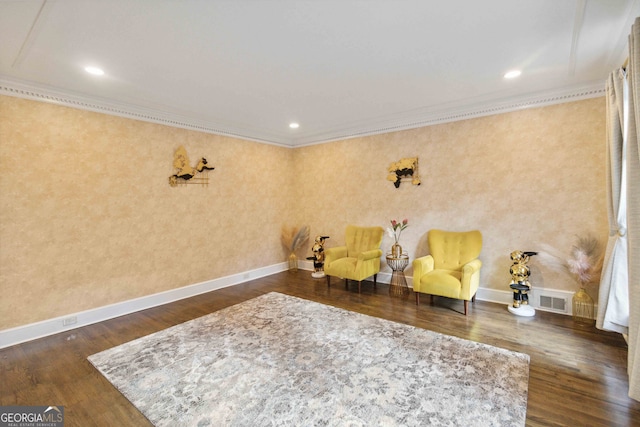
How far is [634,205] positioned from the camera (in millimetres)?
1883

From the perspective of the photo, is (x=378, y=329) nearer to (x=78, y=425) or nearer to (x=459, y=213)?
(x=459, y=213)

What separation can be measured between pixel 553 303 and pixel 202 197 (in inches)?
207

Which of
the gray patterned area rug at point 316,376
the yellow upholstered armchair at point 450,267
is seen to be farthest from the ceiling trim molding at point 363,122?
the gray patterned area rug at point 316,376

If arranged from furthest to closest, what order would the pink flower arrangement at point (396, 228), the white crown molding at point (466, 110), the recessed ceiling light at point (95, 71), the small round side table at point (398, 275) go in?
the pink flower arrangement at point (396, 228)
the small round side table at point (398, 275)
the white crown molding at point (466, 110)
the recessed ceiling light at point (95, 71)

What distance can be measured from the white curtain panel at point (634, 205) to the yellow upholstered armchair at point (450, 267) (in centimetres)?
153

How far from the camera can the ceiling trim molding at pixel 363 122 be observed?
314 centimetres

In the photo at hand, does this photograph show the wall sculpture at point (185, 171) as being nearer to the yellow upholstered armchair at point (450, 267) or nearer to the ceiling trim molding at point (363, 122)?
the ceiling trim molding at point (363, 122)

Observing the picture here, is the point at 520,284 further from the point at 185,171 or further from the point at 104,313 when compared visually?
the point at 104,313

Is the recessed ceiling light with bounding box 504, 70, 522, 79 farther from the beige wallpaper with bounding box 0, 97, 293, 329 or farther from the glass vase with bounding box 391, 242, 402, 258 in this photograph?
the beige wallpaper with bounding box 0, 97, 293, 329

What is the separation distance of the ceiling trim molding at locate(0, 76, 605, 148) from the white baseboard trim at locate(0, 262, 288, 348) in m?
2.52

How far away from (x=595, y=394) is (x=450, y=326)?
1.26 m

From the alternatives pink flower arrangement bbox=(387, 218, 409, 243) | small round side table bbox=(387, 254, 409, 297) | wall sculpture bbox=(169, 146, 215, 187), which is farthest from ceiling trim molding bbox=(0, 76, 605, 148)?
small round side table bbox=(387, 254, 409, 297)

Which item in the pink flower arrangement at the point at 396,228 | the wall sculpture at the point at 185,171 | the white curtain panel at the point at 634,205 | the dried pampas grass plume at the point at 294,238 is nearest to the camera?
the white curtain panel at the point at 634,205

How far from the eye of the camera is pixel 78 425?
183 centimetres
